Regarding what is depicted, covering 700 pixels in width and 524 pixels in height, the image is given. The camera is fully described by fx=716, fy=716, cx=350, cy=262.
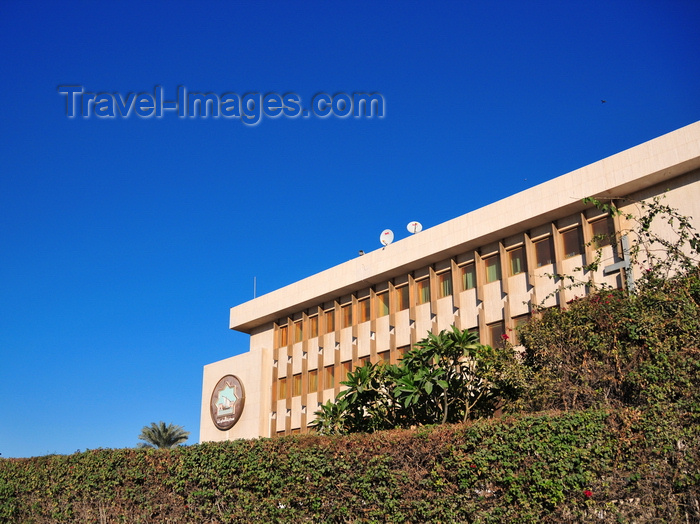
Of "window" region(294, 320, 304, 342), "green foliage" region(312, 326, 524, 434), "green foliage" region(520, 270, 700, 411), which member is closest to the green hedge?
"green foliage" region(520, 270, 700, 411)

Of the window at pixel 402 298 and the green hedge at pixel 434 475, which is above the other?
the window at pixel 402 298

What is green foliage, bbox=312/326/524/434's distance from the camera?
17484 millimetres

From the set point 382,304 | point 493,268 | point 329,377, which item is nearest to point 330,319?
point 329,377

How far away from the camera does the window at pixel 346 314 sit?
30516 mm

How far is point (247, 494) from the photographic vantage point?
15.2m

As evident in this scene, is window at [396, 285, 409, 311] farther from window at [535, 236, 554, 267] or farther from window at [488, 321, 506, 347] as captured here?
window at [535, 236, 554, 267]

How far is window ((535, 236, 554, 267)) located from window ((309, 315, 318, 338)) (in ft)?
39.4

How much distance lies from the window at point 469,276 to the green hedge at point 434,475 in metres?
12.2

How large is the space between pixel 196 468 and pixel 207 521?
46.5 inches

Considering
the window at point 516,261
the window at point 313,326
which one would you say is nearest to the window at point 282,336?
the window at point 313,326

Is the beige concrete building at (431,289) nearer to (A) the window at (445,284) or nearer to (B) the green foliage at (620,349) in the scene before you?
(A) the window at (445,284)

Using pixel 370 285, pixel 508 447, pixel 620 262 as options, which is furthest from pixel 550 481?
pixel 370 285

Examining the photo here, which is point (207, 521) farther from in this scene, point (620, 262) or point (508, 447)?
point (620, 262)

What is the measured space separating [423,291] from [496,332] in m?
4.04
